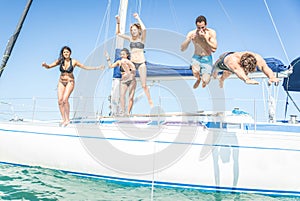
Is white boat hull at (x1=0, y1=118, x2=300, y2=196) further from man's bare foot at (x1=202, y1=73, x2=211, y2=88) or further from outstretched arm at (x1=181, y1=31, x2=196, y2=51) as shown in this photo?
outstretched arm at (x1=181, y1=31, x2=196, y2=51)

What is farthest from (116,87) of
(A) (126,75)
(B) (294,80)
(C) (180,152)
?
(B) (294,80)

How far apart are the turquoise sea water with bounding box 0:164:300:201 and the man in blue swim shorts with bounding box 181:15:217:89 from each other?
1.91m

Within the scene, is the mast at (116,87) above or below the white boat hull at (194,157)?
above

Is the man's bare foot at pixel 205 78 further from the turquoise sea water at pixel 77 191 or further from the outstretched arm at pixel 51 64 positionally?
the outstretched arm at pixel 51 64

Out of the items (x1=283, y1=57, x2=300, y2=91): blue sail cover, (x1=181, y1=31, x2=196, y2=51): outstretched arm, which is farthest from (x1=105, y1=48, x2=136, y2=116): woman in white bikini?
(x1=283, y1=57, x2=300, y2=91): blue sail cover

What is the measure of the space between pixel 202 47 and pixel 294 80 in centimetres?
311

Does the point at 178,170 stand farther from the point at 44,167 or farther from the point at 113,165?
the point at 44,167

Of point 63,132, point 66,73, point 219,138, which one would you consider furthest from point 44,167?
point 219,138

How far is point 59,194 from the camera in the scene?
375 cm

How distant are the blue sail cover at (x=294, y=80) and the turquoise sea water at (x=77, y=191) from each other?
3094 millimetres

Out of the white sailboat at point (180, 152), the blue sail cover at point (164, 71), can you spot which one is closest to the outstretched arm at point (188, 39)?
the white sailboat at point (180, 152)

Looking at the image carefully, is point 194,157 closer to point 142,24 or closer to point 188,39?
point 188,39

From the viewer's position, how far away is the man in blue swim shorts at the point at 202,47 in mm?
4230

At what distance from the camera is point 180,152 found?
170 inches
